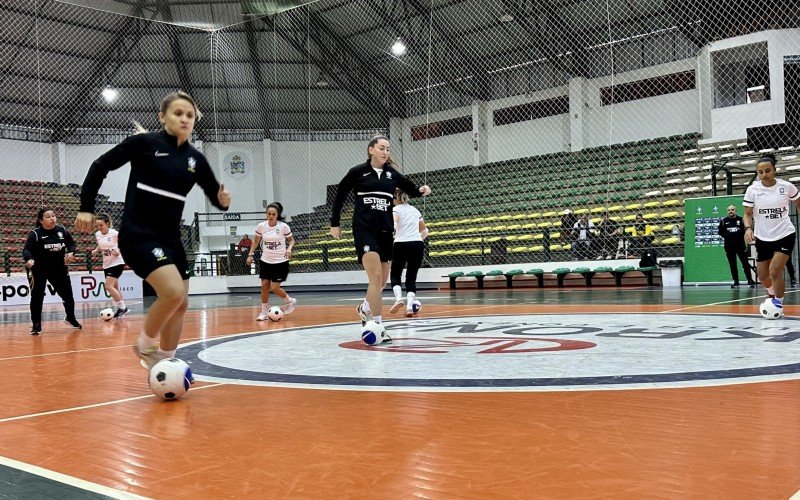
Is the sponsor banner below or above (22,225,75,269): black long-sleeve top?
below

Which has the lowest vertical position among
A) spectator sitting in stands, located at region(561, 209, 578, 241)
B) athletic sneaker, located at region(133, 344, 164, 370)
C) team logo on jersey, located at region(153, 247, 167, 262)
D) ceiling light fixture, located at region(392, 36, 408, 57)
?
athletic sneaker, located at region(133, 344, 164, 370)

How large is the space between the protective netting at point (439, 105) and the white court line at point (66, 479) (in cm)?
1554

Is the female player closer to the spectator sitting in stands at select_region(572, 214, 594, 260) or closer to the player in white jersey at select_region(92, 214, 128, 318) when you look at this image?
the player in white jersey at select_region(92, 214, 128, 318)

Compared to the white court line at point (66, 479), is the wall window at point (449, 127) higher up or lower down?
higher up

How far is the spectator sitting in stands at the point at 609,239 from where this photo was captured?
53.8 ft

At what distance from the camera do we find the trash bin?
15.0m

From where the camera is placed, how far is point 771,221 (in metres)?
7.08

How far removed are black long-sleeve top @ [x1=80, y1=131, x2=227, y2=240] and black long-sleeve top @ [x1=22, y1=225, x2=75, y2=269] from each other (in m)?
5.75

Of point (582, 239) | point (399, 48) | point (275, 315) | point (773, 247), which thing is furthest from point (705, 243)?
point (399, 48)

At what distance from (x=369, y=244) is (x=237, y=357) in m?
1.59

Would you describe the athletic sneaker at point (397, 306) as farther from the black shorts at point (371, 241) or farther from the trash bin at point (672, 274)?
the trash bin at point (672, 274)

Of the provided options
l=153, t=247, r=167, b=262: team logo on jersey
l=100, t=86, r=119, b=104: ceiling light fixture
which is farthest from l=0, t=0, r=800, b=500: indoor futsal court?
l=100, t=86, r=119, b=104: ceiling light fixture

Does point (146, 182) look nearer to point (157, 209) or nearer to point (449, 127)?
point (157, 209)

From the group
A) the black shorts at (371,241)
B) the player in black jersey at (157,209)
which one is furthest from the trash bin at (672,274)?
the player in black jersey at (157,209)
